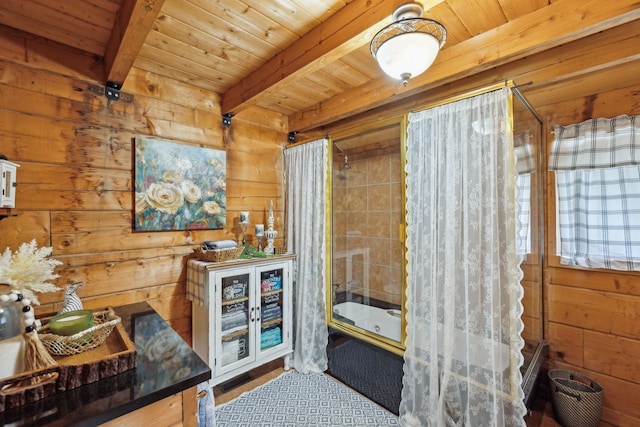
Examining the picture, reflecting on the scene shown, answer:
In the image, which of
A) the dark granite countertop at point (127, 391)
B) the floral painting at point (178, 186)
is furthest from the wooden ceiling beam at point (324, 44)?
the dark granite countertop at point (127, 391)

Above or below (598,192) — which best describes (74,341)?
below

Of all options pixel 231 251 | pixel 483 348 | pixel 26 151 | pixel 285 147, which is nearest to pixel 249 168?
pixel 285 147

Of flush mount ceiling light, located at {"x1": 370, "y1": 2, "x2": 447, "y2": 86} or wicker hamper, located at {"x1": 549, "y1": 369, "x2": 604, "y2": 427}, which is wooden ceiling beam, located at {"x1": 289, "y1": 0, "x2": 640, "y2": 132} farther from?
wicker hamper, located at {"x1": 549, "y1": 369, "x2": 604, "y2": 427}

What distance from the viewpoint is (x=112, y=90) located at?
191cm

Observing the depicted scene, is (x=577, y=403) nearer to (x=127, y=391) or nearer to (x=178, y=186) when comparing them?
(x=127, y=391)

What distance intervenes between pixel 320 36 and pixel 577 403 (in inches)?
109

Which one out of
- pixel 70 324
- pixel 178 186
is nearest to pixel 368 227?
pixel 178 186

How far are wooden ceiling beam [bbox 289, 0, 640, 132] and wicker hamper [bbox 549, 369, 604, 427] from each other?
2.14 metres

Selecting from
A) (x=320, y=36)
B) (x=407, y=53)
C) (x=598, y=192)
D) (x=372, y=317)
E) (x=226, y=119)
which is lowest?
(x=372, y=317)

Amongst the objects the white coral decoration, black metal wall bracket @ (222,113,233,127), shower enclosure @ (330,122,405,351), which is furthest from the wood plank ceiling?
the white coral decoration

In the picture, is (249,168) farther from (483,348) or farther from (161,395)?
(483,348)

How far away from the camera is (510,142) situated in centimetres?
154

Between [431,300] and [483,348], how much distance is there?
355 millimetres

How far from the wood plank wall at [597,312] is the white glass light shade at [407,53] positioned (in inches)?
60.6
